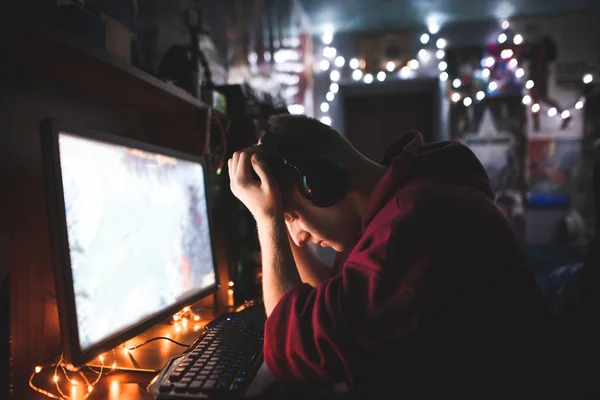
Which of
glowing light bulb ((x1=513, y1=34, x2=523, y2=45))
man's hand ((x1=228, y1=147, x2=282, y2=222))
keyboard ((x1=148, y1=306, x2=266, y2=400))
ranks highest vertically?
glowing light bulb ((x1=513, y1=34, x2=523, y2=45))

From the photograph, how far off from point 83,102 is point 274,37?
2836mm

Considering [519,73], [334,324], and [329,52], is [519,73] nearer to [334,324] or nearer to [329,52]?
[329,52]

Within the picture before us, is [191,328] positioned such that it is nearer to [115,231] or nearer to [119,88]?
[115,231]

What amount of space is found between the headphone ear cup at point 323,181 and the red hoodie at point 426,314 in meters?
0.17

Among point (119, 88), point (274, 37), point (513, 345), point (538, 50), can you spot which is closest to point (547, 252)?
point (538, 50)

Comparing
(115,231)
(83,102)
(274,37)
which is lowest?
(115,231)

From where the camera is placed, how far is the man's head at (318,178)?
2.54ft

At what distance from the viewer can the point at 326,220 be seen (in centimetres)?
86

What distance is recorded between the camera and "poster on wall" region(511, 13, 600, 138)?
11.1 ft

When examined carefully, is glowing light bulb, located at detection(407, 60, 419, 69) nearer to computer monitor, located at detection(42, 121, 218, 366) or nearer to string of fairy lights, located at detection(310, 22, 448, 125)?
string of fairy lights, located at detection(310, 22, 448, 125)

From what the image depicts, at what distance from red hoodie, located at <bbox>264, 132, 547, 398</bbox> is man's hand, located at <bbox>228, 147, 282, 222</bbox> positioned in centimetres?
24

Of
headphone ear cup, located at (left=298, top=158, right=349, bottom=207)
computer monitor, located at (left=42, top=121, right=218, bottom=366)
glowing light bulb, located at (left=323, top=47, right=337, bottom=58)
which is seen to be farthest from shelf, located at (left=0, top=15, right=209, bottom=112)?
glowing light bulb, located at (left=323, top=47, right=337, bottom=58)

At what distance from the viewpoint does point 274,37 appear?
11.6 feet

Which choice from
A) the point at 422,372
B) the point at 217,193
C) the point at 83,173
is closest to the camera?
the point at 422,372
